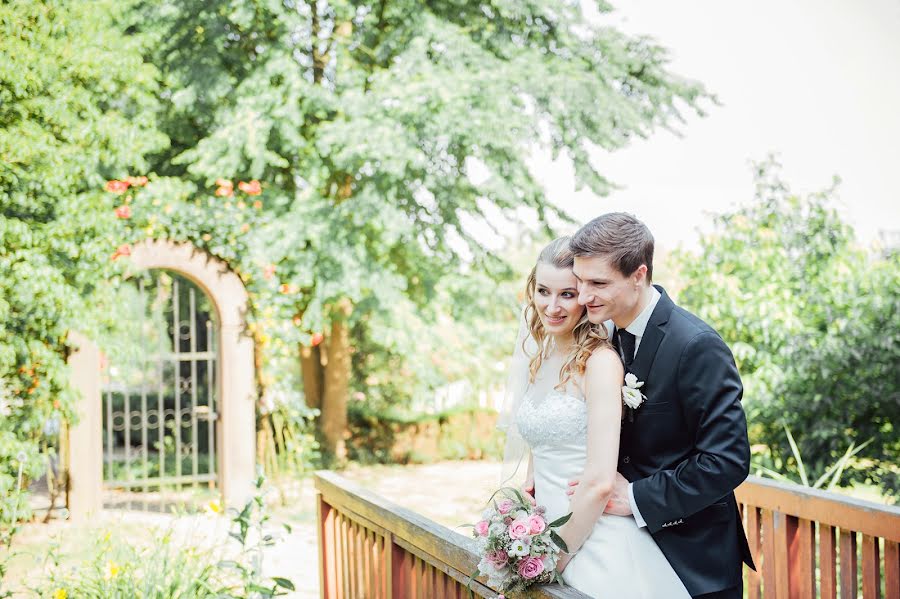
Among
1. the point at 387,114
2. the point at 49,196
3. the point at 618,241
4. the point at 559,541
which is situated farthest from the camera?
the point at 387,114

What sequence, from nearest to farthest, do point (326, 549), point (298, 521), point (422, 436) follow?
point (326, 549), point (298, 521), point (422, 436)

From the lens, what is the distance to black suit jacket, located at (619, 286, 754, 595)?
201 cm

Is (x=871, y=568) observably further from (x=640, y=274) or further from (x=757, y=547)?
(x=640, y=274)

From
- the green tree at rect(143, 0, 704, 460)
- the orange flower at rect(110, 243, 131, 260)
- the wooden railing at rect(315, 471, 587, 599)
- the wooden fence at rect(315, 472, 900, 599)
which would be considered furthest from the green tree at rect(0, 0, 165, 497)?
the wooden fence at rect(315, 472, 900, 599)

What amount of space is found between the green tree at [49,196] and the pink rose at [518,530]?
5392mm

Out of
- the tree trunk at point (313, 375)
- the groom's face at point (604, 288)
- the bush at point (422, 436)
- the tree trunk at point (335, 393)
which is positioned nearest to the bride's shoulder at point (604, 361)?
the groom's face at point (604, 288)

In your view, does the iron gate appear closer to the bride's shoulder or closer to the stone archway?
the stone archway

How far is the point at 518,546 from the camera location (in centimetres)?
210

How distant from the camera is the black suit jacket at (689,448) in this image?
201cm

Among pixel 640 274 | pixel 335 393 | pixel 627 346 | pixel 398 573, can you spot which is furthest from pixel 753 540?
pixel 335 393

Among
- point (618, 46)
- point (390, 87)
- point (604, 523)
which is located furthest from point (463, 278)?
point (604, 523)

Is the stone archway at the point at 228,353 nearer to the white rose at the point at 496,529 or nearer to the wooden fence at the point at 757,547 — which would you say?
the wooden fence at the point at 757,547

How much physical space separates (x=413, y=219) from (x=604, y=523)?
7.83 meters

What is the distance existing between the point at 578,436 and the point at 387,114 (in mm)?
6884
